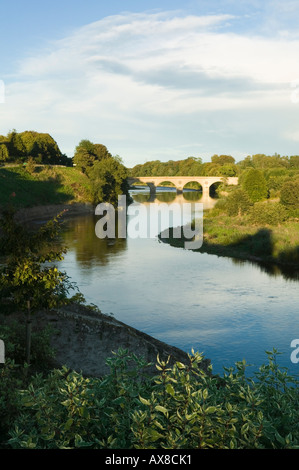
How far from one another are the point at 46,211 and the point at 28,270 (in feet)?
212

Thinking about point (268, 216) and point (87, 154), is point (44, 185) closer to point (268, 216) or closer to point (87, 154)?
point (87, 154)

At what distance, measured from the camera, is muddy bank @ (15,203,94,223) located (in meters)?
68.1

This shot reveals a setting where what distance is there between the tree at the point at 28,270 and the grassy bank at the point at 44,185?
56.6 m

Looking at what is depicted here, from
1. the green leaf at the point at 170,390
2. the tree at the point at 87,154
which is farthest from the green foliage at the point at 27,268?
the tree at the point at 87,154

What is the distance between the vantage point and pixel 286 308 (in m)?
28.1

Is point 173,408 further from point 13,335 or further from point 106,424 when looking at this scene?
point 13,335

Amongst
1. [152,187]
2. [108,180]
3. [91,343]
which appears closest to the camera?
[91,343]

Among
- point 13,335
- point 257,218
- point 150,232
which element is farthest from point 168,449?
point 150,232

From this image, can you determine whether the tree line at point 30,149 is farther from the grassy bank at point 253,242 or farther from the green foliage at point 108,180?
the grassy bank at point 253,242

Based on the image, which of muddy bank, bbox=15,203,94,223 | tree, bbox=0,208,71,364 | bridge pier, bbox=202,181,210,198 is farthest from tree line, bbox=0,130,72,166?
tree, bbox=0,208,71,364

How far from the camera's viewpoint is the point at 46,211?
76.6 metres

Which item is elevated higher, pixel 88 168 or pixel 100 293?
pixel 88 168

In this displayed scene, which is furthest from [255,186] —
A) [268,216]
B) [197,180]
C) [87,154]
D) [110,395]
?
[110,395]

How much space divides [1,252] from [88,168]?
300ft
